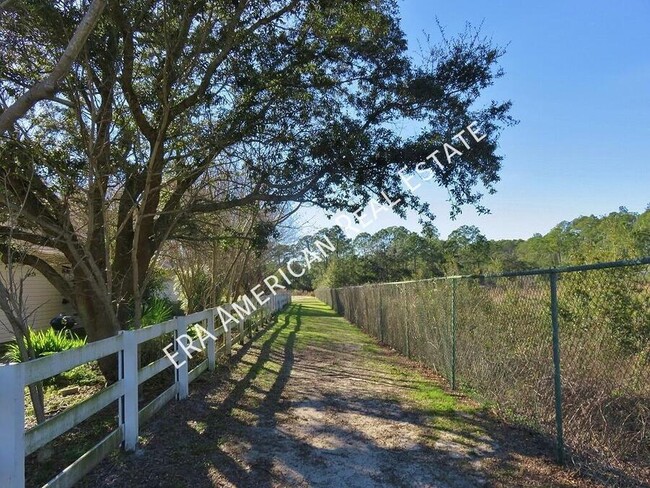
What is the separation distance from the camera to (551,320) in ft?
16.4

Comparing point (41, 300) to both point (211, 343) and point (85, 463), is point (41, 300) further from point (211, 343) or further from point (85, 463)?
Answer: point (85, 463)

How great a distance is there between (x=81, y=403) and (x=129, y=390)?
2.61 feet

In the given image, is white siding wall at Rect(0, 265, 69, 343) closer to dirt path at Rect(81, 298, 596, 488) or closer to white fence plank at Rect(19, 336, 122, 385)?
dirt path at Rect(81, 298, 596, 488)

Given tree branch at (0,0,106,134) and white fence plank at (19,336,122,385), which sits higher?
tree branch at (0,0,106,134)

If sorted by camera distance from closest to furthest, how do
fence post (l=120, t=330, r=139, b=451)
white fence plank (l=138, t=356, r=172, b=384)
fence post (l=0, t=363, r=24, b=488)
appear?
fence post (l=0, t=363, r=24, b=488)
fence post (l=120, t=330, r=139, b=451)
white fence plank (l=138, t=356, r=172, b=384)

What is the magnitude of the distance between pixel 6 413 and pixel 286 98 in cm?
614

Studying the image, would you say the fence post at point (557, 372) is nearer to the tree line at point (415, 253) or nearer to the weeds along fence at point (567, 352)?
the weeds along fence at point (567, 352)

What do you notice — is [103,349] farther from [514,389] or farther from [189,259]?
[189,259]

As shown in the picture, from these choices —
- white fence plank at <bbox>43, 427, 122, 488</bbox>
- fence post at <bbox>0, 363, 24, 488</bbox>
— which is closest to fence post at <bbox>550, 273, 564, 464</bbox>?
white fence plank at <bbox>43, 427, 122, 488</bbox>

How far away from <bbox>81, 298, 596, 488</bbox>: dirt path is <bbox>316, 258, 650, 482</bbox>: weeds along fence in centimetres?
37

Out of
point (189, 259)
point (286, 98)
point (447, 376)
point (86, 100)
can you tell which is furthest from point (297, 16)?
point (189, 259)

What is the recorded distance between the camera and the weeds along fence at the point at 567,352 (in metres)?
4.04

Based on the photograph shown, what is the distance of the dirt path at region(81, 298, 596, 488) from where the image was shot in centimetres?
445

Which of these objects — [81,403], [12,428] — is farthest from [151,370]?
[12,428]
